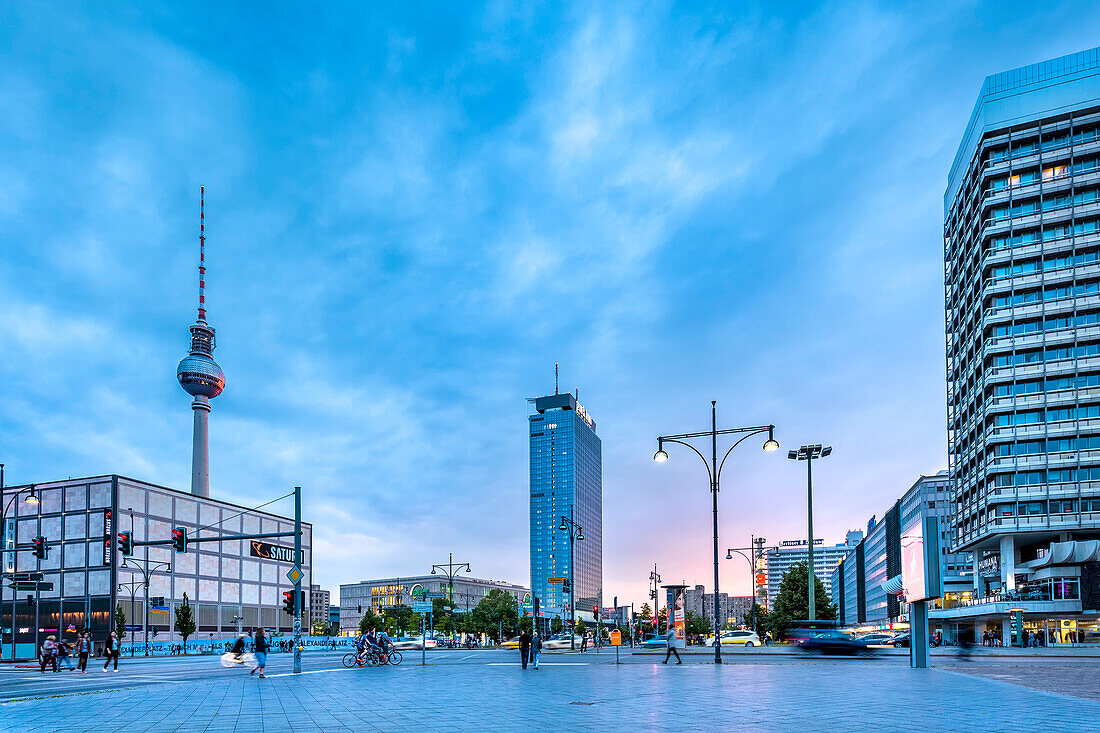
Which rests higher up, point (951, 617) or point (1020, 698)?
point (1020, 698)

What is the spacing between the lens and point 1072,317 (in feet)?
263

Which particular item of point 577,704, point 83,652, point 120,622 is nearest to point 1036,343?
point 577,704

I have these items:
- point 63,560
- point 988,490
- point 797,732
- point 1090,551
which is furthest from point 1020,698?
point 63,560

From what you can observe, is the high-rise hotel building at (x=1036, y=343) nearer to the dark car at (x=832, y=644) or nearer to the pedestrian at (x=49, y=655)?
the dark car at (x=832, y=644)

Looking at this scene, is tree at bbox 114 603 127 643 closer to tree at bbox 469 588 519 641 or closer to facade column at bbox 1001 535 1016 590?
tree at bbox 469 588 519 641

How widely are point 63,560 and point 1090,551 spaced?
357ft

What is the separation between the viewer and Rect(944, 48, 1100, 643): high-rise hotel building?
254 feet

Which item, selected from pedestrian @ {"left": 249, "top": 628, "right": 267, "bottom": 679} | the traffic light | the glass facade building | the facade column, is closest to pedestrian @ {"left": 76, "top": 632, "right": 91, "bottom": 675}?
the traffic light

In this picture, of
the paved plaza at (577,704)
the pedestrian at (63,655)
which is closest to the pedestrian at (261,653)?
the paved plaza at (577,704)

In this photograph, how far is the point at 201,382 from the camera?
15300 cm

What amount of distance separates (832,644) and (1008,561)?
165 ft

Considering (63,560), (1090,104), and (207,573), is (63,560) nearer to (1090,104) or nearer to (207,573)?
(207,573)

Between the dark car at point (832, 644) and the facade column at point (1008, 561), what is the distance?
47.8 meters

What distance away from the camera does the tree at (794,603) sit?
73.1 m
